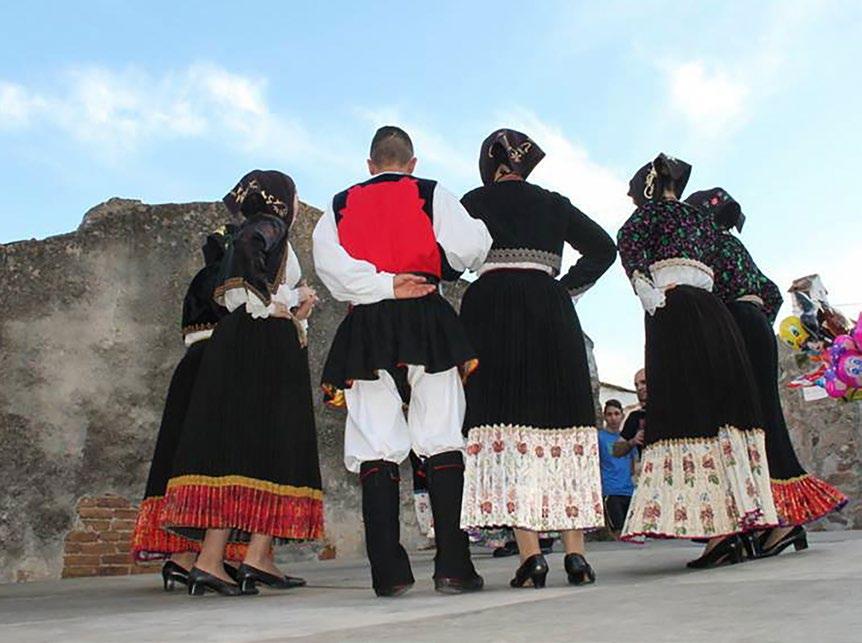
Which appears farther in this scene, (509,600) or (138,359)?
(138,359)

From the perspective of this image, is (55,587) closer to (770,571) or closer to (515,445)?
(515,445)

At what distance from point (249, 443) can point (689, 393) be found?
1.83 metres

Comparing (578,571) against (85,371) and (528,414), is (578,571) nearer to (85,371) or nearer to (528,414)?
(528,414)

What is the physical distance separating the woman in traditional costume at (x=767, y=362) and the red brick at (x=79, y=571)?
3844mm

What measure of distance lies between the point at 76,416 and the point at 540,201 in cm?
367

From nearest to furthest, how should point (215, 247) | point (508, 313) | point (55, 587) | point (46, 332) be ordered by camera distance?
point (508, 313), point (215, 247), point (55, 587), point (46, 332)

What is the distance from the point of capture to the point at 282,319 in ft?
14.4

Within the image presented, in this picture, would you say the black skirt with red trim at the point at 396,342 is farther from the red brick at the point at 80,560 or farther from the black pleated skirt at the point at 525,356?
the red brick at the point at 80,560

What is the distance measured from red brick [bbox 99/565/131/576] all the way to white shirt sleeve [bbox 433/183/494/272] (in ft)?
12.1

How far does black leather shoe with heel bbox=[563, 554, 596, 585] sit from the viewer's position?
3.57 m

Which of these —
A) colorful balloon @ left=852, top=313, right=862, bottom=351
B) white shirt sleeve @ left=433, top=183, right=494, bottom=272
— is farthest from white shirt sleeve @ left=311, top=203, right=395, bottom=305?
colorful balloon @ left=852, top=313, right=862, bottom=351

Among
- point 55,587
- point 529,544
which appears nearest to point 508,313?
point 529,544

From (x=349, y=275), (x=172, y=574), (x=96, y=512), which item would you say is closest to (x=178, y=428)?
(x=172, y=574)

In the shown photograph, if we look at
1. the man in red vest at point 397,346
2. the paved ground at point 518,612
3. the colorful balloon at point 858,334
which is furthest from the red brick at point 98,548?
the colorful balloon at point 858,334
